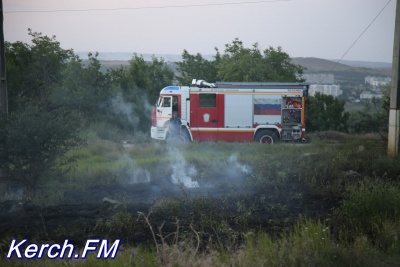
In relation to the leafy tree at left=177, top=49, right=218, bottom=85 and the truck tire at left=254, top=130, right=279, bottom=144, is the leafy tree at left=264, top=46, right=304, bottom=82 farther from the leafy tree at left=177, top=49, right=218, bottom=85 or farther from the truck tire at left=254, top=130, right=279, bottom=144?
the truck tire at left=254, top=130, right=279, bottom=144

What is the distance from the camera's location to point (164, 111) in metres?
24.5

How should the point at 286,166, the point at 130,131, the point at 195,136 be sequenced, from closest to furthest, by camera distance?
the point at 286,166 < the point at 195,136 < the point at 130,131

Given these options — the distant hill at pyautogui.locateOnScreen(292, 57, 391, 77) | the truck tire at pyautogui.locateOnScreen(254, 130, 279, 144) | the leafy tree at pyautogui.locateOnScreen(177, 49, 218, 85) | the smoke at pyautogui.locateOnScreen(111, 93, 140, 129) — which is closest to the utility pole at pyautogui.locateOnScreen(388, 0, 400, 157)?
the truck tire at pyautogui.locateOnScreen(254, 130, 279, 144)

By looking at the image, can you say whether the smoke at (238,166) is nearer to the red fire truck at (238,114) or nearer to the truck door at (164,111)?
the red fire truck at (238,114)

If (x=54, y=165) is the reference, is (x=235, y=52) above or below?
above

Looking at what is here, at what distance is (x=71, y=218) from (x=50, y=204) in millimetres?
1622

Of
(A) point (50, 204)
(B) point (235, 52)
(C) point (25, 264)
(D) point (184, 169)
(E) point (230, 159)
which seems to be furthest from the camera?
(B) point (235, 52)

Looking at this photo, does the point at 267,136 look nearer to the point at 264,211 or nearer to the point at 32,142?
the point at 264,211

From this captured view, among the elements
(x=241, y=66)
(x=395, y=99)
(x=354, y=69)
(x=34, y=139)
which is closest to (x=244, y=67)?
(x=241, y=66)

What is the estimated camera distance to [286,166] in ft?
42.5

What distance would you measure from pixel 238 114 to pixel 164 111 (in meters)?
3.48

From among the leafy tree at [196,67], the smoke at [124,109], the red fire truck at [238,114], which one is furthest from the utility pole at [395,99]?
the leafy tree at [196,67]

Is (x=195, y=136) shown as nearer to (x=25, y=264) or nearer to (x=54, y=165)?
(x=54, y=165)

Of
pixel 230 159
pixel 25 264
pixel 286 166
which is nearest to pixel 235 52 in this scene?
pixel 230 159
